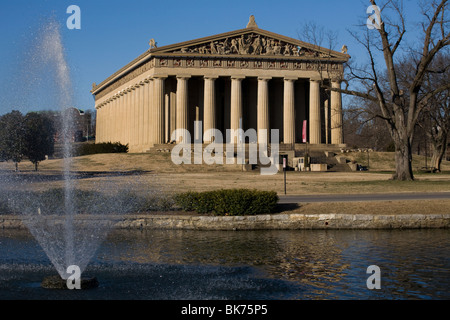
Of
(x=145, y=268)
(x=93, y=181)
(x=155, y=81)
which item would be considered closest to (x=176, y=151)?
(x=155, y=81)

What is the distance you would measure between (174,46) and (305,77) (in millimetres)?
18727

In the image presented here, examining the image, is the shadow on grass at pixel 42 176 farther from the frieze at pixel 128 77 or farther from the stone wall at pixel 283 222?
the frieze at pixel 128 77

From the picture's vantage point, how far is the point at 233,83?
8925cm

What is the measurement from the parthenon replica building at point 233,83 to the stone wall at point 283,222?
5791cm

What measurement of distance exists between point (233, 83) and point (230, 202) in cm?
6270

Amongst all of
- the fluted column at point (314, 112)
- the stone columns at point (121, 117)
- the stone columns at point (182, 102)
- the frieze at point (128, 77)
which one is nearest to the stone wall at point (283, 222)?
the stone columns at point (182, 102)

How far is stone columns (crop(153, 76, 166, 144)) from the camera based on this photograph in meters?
88.0

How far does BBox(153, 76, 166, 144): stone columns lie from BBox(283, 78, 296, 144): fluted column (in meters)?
16.9

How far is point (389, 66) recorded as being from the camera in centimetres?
4694

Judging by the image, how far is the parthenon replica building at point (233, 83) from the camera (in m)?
88.2

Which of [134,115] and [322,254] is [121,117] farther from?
[322,254]

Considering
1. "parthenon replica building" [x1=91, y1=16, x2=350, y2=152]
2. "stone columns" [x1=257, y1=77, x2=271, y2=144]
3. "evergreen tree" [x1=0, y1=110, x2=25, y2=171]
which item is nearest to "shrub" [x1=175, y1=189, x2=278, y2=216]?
"evergreen tree" [x1=0, y1=110, x2=25, y2=171]

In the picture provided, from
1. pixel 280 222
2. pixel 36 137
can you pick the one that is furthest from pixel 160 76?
pixel 280 222
